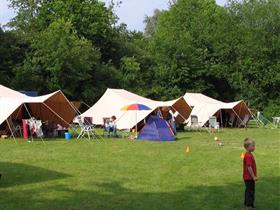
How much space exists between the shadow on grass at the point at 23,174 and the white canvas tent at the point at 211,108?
56.4 ft

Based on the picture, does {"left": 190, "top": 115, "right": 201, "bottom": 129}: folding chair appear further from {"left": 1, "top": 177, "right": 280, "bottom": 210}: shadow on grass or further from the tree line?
{"left": 1, "top": 177, "right": 280, "bottom": 210}: shadow on grass

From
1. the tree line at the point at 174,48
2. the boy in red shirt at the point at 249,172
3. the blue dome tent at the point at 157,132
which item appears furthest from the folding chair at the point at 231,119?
the boy in red shirt at the point at 249,172

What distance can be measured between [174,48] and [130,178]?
33.8m

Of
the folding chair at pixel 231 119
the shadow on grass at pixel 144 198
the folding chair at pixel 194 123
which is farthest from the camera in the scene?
the folding chair at pixel 231 119

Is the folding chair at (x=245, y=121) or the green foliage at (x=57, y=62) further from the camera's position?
the green foliage at (x=57, y=62)

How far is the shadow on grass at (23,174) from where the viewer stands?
9398mm

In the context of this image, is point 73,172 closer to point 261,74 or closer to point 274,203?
point 274,203

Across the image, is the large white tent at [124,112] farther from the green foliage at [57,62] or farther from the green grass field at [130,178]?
the green foliage at [57,62]

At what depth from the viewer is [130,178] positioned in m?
10.1

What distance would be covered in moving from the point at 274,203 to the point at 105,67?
32.3m

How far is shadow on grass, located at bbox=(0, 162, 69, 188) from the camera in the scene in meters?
9.40

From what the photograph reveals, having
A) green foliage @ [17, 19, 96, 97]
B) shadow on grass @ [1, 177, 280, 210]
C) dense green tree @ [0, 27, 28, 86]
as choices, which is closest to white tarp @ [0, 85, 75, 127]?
shadow on grass @ [1, 177, 280, 210]

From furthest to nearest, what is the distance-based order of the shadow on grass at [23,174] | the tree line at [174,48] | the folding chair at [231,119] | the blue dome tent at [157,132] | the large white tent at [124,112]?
the tree line at [174,48] → the folding chair at [231,119] → the large white tent at [124,112] → the blue dome tent at [157,132] → the shadow on grass at [23,174]

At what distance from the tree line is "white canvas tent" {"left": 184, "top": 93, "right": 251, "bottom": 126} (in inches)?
359
